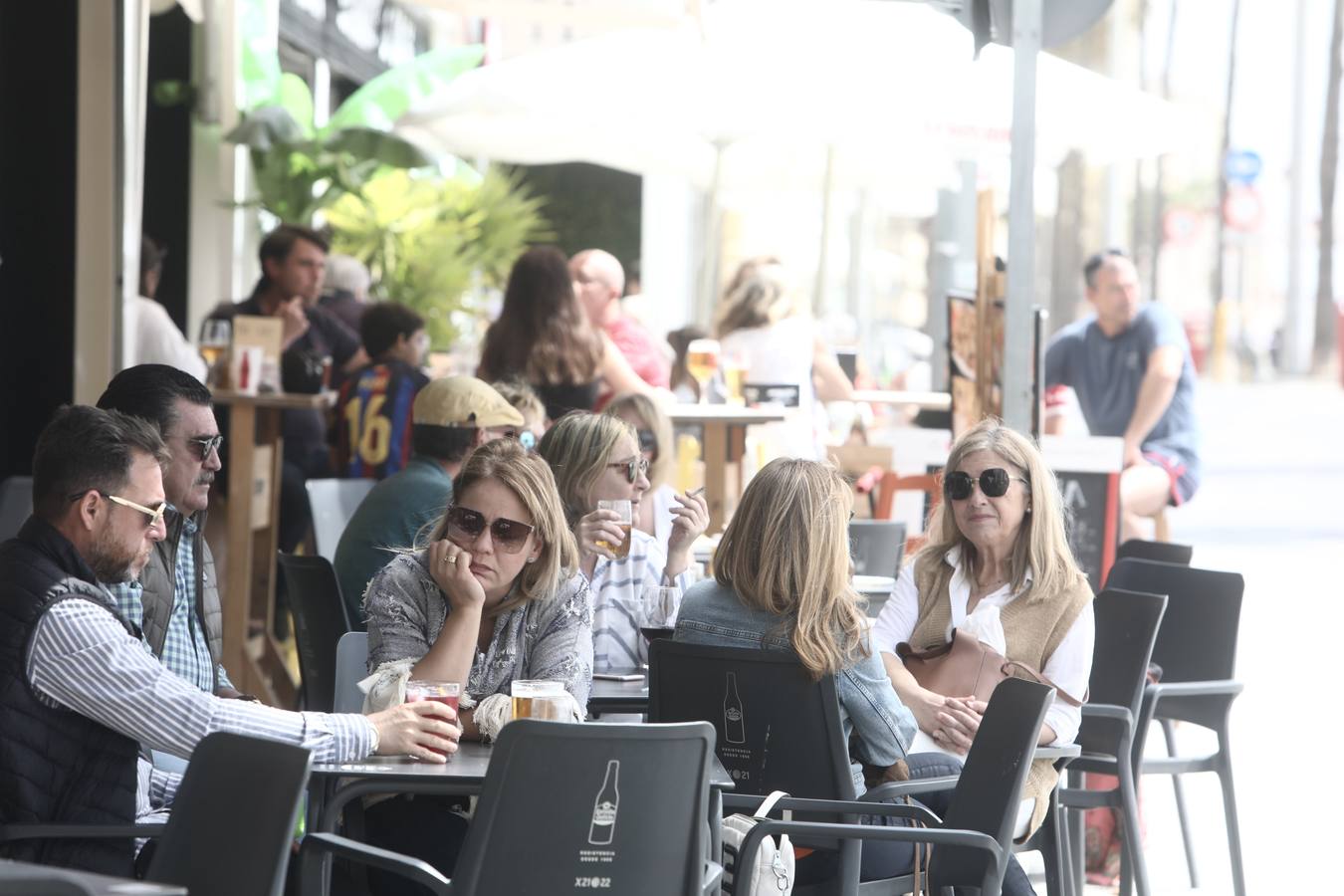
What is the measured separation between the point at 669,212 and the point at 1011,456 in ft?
57.3

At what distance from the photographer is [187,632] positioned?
13.2 ft

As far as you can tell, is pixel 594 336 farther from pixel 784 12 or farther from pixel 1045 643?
pixel 1045 643

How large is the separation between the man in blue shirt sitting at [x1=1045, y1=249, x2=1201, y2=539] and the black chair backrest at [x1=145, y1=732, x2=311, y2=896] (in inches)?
255

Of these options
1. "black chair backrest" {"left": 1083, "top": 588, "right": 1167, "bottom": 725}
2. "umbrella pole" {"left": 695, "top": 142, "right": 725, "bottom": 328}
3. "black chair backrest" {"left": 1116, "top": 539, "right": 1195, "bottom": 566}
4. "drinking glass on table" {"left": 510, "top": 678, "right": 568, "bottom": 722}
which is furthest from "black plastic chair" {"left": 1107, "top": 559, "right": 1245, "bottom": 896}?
"umbrella pole" {"left": 695, "top": 142, "right": 725, "bottom": 328}

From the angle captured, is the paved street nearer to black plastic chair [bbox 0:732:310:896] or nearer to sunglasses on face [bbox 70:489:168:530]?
sunglasses on face [bbox 70:489:168:530]

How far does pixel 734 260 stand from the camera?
84.4ft

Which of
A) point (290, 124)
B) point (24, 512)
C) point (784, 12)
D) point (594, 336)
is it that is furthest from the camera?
point (290, 124)

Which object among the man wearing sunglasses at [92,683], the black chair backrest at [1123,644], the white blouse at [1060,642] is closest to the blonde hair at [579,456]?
the white blouse at [1060,642]

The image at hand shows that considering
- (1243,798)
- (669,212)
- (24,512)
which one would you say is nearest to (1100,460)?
(1243,798)

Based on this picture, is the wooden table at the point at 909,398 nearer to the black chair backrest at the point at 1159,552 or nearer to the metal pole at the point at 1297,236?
the black chair backrest at the point at 1159,552

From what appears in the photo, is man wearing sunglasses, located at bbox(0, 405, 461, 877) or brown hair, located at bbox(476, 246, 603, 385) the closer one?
man wearing sunglasses, located at bbox(0, 405, 461, 877)

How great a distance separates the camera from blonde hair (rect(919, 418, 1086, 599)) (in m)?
4.31

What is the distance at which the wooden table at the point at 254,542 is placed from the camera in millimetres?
7020

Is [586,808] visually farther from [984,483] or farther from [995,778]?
[984,483]
